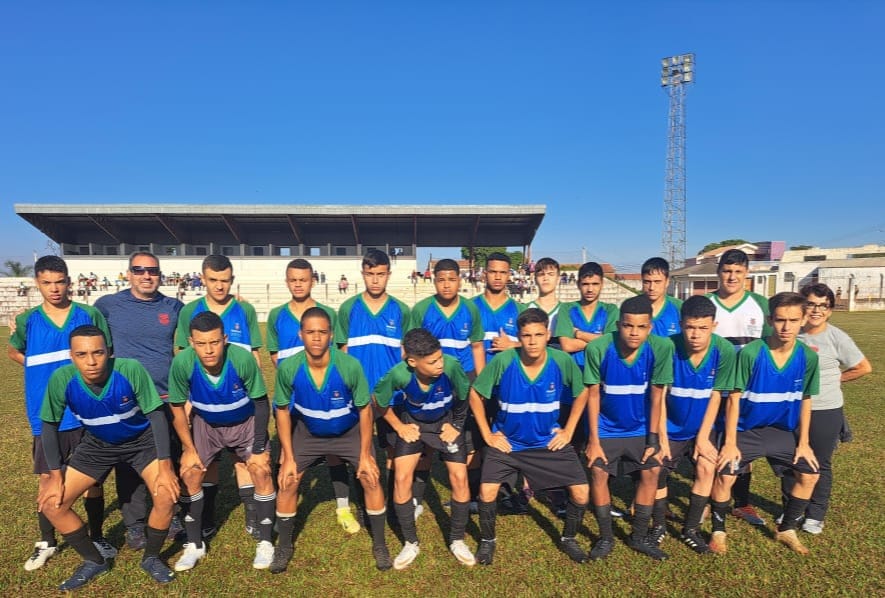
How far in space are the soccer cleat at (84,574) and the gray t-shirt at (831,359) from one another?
634cm

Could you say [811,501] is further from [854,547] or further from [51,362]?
[51,362]

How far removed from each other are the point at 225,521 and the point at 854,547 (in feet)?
19.0

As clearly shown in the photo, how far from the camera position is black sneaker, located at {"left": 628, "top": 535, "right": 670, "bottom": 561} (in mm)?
3656

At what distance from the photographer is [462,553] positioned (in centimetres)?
368

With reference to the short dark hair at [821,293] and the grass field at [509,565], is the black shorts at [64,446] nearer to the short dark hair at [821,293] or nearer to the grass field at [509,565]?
the grass field at [509,565]

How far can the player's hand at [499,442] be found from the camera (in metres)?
3.68

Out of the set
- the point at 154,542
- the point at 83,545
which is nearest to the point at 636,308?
the point at 154,542

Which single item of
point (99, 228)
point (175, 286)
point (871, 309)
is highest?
point (99, 228)

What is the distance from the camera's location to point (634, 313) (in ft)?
11.7

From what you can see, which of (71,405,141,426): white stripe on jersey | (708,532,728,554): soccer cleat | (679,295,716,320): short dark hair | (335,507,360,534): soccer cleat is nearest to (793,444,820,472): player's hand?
(708,532,728,554): soccer cleat

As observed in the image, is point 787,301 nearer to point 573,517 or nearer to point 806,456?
point 806,456

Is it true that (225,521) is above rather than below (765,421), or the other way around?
below

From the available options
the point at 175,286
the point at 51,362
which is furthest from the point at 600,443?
the point at 175,286

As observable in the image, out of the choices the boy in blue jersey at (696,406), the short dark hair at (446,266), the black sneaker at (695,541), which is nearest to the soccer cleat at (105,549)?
the short dark hair at (446,266)
